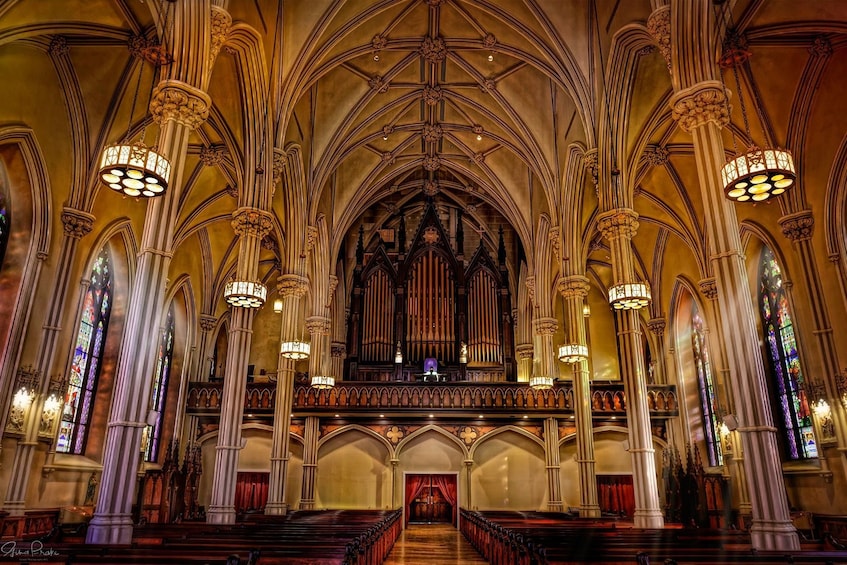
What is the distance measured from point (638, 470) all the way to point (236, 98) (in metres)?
15.1

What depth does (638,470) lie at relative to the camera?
14.6m

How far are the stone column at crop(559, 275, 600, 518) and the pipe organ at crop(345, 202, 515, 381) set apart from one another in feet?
28.4

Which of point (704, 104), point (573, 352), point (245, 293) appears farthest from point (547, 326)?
point (704, 104)

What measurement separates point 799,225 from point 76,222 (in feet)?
66.0

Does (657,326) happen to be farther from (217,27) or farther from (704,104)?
(217,27)

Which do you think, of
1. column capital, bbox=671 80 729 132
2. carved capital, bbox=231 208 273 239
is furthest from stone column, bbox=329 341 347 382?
column capital, bbox=671 80 729 132

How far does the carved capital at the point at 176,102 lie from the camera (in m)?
10.5

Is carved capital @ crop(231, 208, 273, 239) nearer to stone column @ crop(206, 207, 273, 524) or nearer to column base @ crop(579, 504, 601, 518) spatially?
stone column @ crop(206, 207, 273, 524)

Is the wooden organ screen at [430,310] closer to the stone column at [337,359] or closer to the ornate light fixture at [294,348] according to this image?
the stone column at [337,359]

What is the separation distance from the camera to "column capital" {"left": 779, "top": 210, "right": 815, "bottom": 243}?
1630 centimetres

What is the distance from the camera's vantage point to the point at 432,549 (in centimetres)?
1576

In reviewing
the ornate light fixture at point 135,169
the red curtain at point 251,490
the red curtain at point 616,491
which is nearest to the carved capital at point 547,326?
the red curtain at point 616,491

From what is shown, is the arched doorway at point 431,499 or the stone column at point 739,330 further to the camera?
the arched doorway at point 431,499

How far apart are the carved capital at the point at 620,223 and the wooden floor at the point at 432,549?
8613 millimetres
